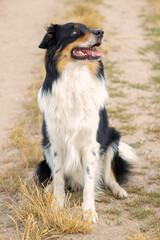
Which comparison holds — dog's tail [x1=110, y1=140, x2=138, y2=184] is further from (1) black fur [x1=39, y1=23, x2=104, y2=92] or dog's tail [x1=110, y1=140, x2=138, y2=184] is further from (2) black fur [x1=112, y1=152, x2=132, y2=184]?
(1) black fur [x1=39, y1=23, x2=104, y2=92]

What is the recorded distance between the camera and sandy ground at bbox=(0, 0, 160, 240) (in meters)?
3.27

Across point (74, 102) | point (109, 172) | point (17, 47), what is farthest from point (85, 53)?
point (17, 47)

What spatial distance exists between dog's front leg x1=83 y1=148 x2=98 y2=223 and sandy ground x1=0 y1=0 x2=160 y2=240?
16 centimetres

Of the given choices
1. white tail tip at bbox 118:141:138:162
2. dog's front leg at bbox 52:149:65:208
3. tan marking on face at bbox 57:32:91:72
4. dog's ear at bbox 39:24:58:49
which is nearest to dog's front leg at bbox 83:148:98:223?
dog's front leg at bbox 52:149:65:208

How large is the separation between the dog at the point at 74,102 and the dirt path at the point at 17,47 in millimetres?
1813

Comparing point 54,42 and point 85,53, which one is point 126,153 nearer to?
point 85,53

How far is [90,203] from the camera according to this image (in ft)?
9.91

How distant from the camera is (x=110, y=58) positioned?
8.02m

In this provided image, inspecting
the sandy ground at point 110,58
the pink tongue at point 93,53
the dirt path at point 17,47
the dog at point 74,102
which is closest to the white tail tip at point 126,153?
the sandy ground at point 110,58

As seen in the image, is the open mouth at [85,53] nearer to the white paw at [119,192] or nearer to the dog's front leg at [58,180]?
the dog's front leg at [58,180]

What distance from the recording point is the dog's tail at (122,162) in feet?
11.8

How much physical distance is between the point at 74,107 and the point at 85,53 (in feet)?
1.62

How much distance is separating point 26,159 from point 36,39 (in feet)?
20.3

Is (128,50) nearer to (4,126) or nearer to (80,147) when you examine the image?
(4,126)
